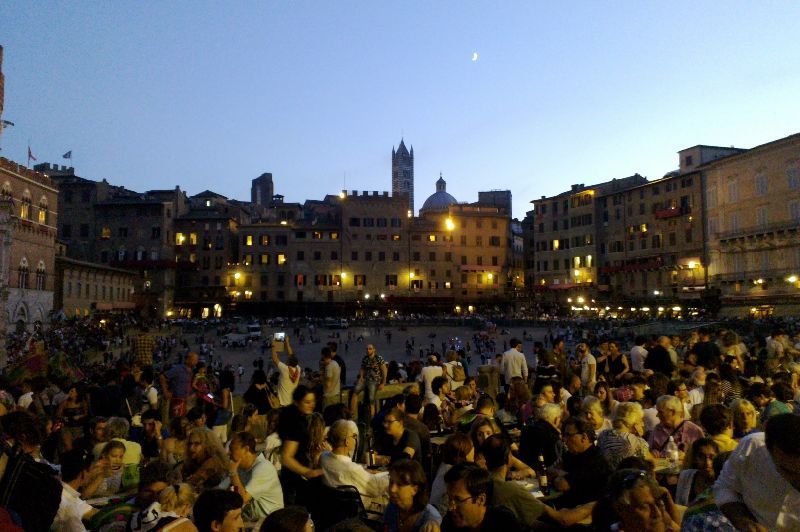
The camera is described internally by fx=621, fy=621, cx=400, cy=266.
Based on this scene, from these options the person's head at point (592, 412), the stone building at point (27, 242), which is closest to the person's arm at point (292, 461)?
the person's head at point (592, 412)

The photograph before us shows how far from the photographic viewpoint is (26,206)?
148 feet

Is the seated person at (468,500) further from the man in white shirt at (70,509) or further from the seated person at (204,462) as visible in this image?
the man in white shirt at (70,509)

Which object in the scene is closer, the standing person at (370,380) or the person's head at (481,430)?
the person's head at (481,430)

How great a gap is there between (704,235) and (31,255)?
2245 inches

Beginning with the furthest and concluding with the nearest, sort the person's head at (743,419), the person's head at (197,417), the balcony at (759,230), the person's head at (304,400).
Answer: the balcony at (759,230) → the person's head at (197,417) → the person's head at (304,400) → the person's head at (743,419)

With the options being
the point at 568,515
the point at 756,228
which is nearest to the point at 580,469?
the point at 568,515

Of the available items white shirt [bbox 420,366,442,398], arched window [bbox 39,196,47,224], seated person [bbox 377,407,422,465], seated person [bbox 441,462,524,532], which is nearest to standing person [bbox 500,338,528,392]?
white shirt [bbox 420,366,442,398]

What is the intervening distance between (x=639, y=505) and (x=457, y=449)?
2.11 metres

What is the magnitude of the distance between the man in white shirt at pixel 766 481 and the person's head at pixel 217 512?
2752 millimetres

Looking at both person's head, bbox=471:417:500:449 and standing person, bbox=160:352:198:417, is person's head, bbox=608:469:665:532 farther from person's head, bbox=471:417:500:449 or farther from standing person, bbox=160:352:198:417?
standing person, bbox=160:352:198:417

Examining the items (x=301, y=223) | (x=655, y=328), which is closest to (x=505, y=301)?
(x=301, y=223)

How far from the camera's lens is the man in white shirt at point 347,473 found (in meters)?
5.40

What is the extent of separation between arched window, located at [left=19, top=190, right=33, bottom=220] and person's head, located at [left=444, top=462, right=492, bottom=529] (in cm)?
4880

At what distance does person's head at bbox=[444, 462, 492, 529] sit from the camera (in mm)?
4008
